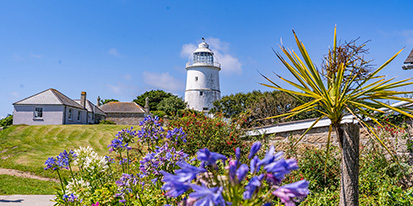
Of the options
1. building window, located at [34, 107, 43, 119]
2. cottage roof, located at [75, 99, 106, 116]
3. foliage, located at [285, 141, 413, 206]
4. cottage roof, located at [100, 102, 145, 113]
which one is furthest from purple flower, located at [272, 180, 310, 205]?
cottage roof, located at [100, 102, 145, 113]

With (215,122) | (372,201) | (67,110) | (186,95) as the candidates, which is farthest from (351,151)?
(186,95)

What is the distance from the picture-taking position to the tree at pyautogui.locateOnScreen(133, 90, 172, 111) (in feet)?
158

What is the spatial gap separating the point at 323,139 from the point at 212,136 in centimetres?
253

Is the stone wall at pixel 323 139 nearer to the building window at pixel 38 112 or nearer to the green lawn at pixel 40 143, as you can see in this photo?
the green lawn at pixel 40 143

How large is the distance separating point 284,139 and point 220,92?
29.6 metres

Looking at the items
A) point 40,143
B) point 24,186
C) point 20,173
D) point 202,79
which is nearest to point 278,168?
point 24,186

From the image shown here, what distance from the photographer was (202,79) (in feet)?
115

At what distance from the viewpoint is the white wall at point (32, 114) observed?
1138 inches

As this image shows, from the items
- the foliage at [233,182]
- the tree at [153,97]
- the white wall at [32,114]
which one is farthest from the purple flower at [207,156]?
the tree at [153,97]

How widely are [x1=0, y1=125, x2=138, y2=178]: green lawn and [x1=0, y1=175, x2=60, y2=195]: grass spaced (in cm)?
113

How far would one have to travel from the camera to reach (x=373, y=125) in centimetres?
587

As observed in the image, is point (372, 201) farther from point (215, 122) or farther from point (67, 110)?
point (67, 110)

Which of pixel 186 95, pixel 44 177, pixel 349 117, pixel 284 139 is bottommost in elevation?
pixel 44 177

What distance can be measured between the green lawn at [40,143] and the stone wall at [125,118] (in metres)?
12.3
